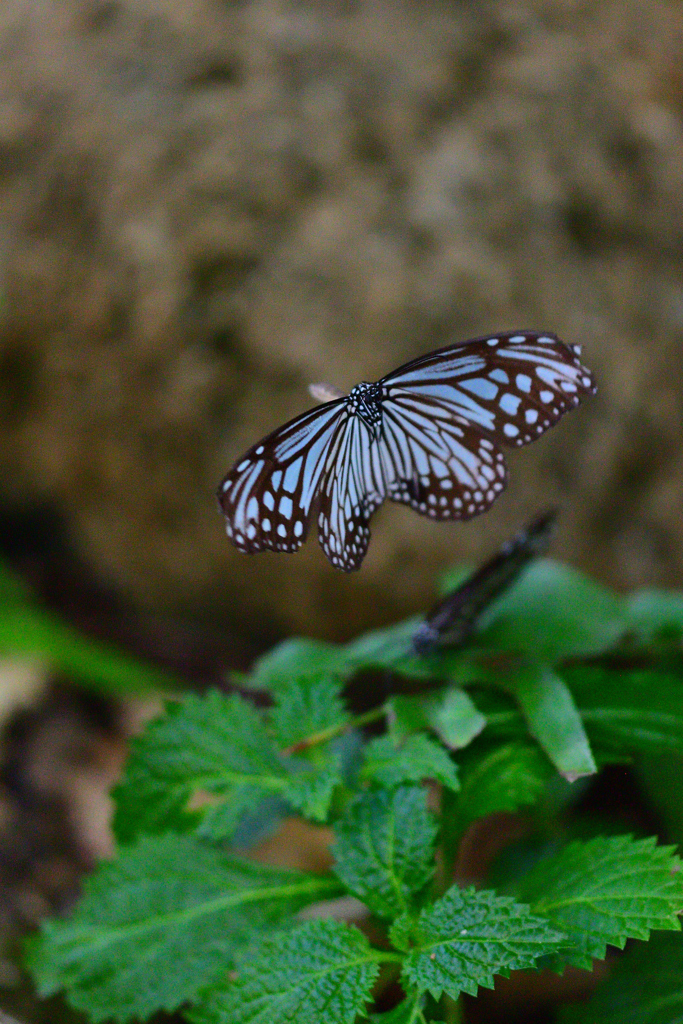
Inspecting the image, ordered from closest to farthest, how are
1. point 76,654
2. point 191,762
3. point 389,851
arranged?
point 389,851, point 191,762, point 76,654

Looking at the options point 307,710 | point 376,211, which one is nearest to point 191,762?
point 307,710

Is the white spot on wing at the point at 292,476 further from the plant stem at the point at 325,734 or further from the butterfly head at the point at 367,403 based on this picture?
the plant stem at the point at 325,734

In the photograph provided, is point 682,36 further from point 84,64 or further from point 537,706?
point 537,706

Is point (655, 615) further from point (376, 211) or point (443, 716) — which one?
point (376, 211)

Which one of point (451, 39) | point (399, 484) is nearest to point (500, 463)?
point (399, 484)

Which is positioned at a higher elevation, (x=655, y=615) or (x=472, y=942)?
(x=655, y=615)

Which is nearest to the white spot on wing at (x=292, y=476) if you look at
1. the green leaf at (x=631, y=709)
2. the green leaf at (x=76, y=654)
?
the green leaf at (x=631, y=709)

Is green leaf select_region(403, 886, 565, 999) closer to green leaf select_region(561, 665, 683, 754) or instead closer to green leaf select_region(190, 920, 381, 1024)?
green leaf select_region(190, 920, 381, 1024)

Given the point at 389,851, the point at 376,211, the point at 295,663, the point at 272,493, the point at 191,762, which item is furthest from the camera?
the point at 376,211
